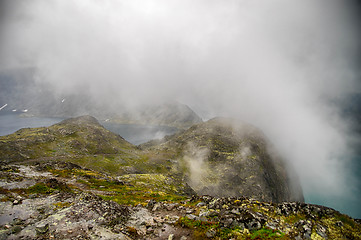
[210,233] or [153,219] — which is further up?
[210,233]

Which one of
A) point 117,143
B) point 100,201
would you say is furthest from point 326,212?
point 117,143

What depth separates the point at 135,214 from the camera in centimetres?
2805

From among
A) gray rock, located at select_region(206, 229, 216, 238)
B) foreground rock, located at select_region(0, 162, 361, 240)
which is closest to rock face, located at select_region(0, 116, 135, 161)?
foreground rock, located at select_region(0, 162, 361, 240)

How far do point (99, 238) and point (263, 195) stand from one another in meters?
175

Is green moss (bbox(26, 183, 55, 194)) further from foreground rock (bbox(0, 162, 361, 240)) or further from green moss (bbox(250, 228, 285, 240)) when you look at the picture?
Result: green moss (bbox(250, 228, 285, 240))

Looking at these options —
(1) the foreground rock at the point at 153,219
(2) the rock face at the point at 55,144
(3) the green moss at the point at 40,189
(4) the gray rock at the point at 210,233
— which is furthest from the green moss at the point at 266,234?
(2) the rock face at the point at 55,144

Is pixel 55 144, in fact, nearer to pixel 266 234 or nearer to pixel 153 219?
pixel 153 219

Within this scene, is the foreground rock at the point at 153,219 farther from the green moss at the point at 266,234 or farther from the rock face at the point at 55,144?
the rock face at the point at 55,144

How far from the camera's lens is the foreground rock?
20797 mm

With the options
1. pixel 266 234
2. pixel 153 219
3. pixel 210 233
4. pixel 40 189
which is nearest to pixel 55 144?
pixel 40 189

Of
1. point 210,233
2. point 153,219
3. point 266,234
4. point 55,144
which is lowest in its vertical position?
point 153,219

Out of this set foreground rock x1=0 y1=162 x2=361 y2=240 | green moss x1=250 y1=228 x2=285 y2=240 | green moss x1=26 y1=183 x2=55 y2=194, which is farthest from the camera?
green moss x1=26 y1=183 x2=55 y2=194

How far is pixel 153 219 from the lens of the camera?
26.0 meters

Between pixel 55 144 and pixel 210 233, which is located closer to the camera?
pixel 210 233
